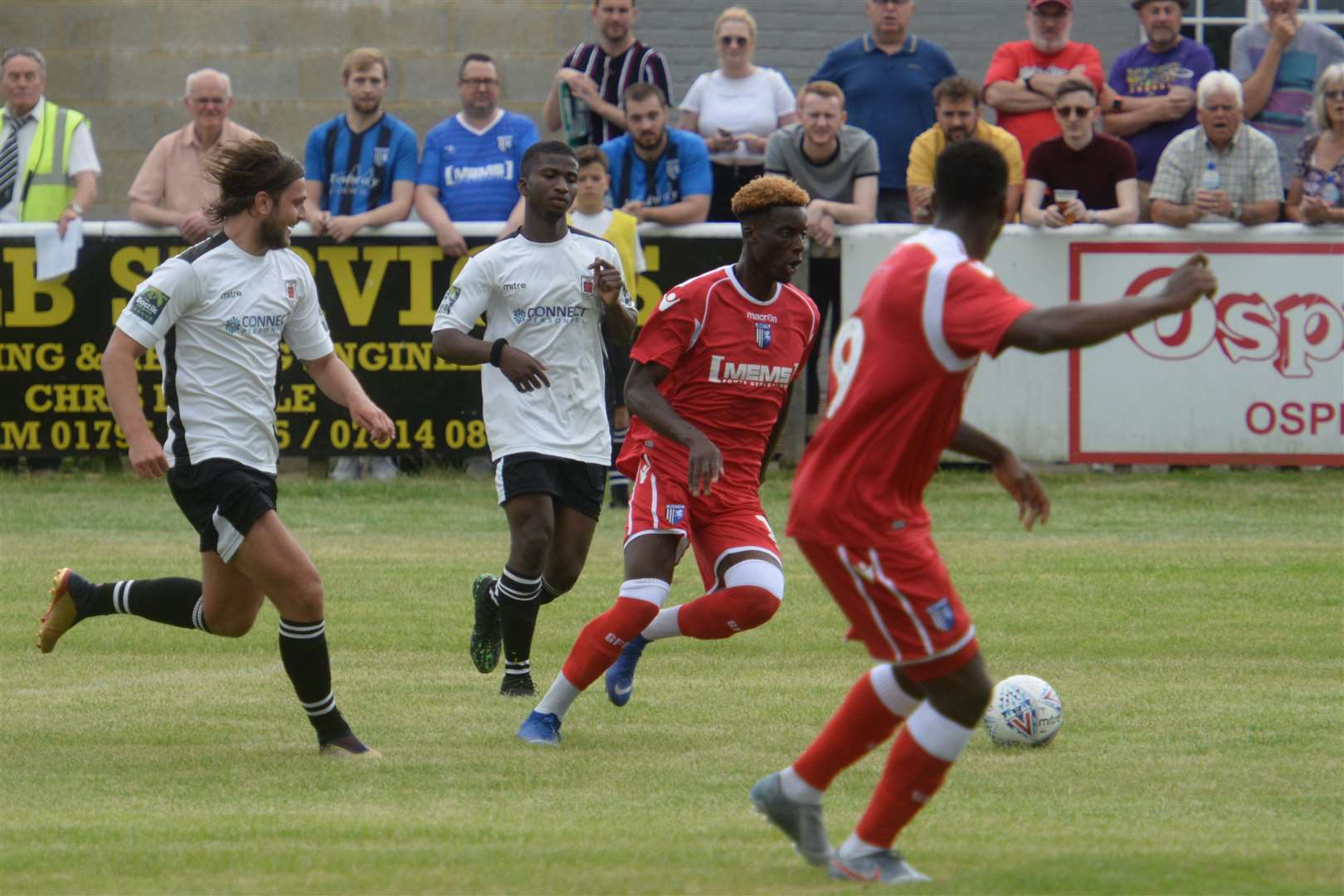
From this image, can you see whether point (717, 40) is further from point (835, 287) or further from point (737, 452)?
point (737, 452)

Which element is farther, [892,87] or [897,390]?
[892,87]

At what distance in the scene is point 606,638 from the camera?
7426 mm

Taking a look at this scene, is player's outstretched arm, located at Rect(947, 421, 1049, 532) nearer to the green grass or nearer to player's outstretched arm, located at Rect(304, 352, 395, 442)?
the green grass

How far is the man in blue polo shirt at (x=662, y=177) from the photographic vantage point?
14477 millimetres

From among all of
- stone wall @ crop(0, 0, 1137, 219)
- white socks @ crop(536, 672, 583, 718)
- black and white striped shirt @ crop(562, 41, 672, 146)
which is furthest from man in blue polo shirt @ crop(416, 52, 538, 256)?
white socks @ crop(536, 672, 583, 718)

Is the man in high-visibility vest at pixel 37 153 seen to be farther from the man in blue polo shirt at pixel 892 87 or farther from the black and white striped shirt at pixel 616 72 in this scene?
the man in blue polo shirt at pixel 892 87

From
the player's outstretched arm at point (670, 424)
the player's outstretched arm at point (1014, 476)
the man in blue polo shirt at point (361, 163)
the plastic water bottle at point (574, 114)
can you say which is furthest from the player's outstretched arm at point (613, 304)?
the plastic water bottle at point (574, 114)

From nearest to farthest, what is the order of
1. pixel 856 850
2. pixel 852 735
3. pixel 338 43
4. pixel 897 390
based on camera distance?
pixel 897 390 < pixel 856 850 < pixel 852 735 < pixel 338 43

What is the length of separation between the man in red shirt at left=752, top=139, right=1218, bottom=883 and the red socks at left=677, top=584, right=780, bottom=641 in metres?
2.08

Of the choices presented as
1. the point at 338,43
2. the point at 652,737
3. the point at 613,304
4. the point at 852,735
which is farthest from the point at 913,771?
the point at 338,43

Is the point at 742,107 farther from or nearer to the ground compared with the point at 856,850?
farther from the ground

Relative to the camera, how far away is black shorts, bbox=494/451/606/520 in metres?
8.42

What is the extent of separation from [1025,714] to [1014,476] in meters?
2.06

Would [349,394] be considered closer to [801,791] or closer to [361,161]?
[801,791]
